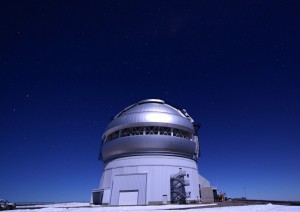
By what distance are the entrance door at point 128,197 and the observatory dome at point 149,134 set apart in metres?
6.09

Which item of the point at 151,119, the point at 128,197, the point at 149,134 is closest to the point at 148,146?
the point at 149,134

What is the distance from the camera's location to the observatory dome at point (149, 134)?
39594mm

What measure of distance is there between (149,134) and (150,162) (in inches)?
179

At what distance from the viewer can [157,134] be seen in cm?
4091

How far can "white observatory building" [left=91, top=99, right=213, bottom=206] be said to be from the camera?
36.6 m

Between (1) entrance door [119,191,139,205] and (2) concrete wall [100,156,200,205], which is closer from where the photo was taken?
(1) entrance door [119,191,139,205]

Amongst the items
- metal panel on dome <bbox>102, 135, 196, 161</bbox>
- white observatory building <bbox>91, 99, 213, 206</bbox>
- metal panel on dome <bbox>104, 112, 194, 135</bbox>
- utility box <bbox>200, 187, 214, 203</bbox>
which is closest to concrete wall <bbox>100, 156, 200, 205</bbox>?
white observatory building <bbox>91, 99, 213, 206</bbox>

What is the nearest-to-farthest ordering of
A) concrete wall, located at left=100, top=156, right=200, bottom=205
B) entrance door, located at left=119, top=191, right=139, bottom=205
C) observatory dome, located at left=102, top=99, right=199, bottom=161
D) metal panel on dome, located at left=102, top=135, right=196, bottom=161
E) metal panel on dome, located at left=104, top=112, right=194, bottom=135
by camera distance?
entrance door, located at left=119, top=191, right=139, bottom=205
concrete wall, located at left=100, top=156, right=200, bottom=205
metal panel on dome, located at left=102, top=135, right=196, bottom=161
observatory dome, located at left=102, top=99, right=199, bottom=161
metal panel on dome, located at left=104, top=112, right=194, bottom=135

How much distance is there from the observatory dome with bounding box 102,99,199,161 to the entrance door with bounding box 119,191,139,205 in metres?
6.09

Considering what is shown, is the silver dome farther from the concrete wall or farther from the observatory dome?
the concrete wall

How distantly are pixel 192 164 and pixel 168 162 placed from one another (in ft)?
20.2

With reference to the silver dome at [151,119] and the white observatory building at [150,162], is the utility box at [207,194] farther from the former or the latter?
the silver dome at [151,119]

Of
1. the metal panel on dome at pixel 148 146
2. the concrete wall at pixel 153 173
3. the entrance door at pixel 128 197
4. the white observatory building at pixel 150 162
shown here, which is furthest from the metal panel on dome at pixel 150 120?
the entrance door at pixel 128 197

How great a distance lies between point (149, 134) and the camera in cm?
4022
